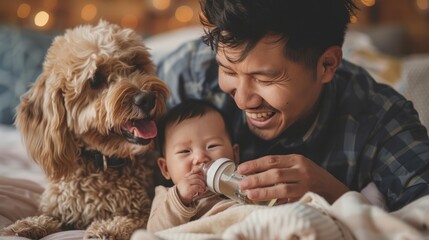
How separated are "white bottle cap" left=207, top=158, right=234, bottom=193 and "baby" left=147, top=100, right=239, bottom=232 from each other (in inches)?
1.1

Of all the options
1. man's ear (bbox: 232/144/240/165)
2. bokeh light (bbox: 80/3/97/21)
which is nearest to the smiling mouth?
man's ear (bbox: 232/144/240/165)

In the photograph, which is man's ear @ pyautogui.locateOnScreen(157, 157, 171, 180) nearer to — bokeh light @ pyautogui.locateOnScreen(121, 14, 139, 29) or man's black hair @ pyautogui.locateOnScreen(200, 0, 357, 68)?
man's black hair @ pyautogui.locateOnScreen(200, 0, 357, 68)

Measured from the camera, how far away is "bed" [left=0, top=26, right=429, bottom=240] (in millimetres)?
921

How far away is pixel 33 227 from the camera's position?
1.31 metres

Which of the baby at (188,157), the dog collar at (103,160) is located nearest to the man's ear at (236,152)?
the baby at (188,157)

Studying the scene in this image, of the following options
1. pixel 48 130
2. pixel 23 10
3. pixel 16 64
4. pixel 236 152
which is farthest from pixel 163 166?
pixel 23 10

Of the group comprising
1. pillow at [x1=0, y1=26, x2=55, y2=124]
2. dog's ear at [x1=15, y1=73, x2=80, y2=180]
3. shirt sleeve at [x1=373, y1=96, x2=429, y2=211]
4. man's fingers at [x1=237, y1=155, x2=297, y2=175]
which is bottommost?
shirt sleeve at [x1=373, y1=96, x2=429, y2=211]

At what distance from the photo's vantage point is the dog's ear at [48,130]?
138 cm

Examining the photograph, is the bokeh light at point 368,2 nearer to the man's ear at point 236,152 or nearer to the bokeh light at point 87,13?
the bokeh light at point 87,13

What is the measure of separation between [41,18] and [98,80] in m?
2.14

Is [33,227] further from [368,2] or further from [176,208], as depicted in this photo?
[368,2]

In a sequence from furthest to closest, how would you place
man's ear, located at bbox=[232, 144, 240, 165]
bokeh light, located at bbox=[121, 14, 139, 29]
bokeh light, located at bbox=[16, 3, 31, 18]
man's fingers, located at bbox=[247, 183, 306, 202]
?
bokeh light, located at bbox=[121, 14, 139, 29]
bokeh light, located at bbox=[16, 3, 31, 18]
man's ear, located at bbox=[232, 144, 240, 165]
man's fingers, located at bbox=[247, 183, 306, 202]

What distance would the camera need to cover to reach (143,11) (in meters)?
3.41

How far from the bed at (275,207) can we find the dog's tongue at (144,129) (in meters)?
0.31
